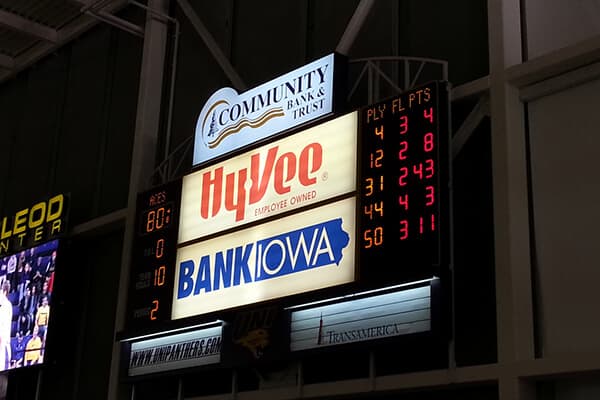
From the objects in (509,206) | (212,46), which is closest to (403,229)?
(509,206)

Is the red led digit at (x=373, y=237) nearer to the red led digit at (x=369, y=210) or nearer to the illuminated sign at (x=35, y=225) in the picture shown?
the red led digit at (x=369, y=210)

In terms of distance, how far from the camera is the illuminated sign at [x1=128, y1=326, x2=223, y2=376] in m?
9.04

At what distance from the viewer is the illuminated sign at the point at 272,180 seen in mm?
8289

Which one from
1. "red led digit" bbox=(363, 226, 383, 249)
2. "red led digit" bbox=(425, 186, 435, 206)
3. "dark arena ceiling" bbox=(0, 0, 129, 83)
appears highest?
"dark arena ceiling" bbox=(0, 0, 129, 83)

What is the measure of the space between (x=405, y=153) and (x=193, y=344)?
9.90 ft

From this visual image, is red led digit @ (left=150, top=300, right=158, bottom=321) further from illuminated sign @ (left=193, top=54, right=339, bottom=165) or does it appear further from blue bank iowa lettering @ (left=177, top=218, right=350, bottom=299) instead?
illuminated sign @ (left=193, top=54, right=339, bottom=165)

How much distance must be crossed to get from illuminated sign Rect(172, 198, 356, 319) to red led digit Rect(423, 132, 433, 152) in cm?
84

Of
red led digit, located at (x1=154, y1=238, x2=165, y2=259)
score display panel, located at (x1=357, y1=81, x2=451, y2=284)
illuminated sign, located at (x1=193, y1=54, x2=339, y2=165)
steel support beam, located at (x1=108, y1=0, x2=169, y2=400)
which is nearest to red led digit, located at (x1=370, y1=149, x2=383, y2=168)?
score display panel, located at (x1=357, y1=81, x2=451, y2=284)

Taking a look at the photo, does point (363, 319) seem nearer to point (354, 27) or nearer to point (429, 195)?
point (429, 195)

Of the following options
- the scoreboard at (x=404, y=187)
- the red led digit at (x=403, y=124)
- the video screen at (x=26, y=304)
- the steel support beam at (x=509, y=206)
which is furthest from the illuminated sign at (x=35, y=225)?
the steel support beam at (x=509, y=206)

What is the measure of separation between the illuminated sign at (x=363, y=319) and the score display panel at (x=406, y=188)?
18 centimetres

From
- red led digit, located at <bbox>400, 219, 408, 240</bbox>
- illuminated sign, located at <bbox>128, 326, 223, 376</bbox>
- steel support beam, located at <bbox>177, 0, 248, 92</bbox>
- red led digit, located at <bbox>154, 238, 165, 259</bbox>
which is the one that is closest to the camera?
red led digit, located at <bbox>400, 219, 408, 240</bbox>

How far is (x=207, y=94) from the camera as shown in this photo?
37.0 feet

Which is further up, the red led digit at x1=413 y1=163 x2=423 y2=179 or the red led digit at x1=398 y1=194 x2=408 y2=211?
the red led digit at x1=413 y1=163 x2=423 y2=179
